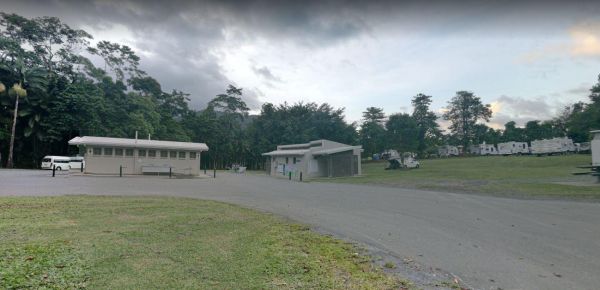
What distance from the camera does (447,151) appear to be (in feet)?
240

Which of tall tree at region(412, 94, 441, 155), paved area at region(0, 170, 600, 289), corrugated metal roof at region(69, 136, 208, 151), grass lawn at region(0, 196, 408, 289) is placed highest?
tall tree at region(412, 94, 441, 155)

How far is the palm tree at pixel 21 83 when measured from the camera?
114 ft

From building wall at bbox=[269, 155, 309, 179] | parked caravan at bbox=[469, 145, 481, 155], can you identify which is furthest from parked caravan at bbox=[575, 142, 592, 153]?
building wall at bbox=[269, 155, 309, 179]

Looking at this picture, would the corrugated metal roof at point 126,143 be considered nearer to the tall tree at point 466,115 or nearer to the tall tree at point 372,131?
the tall tree at point 372,131

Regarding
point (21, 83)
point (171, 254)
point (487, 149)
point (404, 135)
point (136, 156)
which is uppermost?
point (21, 83)

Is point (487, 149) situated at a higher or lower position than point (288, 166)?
higher

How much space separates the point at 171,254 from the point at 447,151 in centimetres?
7595

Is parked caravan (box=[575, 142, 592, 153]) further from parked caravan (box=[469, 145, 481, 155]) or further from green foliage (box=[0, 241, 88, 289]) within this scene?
green foliage (box=[0, 241, 88, 289])

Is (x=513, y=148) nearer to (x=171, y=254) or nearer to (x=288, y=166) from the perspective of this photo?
(x=288, y=166)

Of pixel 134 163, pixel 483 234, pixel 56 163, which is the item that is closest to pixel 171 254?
pixel 483 234

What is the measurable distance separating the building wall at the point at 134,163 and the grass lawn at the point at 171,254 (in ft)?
73.9

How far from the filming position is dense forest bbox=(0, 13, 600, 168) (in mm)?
37000

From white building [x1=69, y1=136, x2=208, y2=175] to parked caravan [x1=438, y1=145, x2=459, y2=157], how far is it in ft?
184

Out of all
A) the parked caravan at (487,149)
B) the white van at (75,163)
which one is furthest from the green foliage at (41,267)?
the parked caravan at (487,149)
